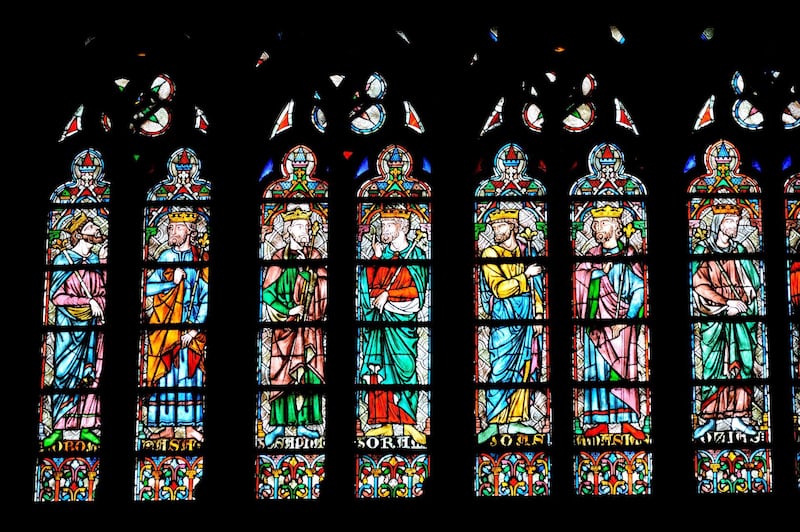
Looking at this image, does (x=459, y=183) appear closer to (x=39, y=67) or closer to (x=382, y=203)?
→ (x=382, y=203)

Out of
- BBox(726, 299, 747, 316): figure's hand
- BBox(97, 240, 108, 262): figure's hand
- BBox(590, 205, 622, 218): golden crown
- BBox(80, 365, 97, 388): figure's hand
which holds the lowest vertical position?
BBox(80, 365, 97, 388): figure's hand

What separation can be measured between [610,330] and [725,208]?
3.97 feet

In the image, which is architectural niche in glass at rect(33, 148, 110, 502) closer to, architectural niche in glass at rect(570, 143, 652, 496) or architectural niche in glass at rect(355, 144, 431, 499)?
architectural niche in glass at rect(355, 144, 431, 499)

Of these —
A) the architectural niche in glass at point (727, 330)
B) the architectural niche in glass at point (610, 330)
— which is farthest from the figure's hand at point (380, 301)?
the architectural niche in glass at point (727, 330)

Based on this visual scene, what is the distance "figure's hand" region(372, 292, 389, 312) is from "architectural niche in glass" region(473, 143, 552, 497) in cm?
62

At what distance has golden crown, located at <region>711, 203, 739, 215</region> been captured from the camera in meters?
11.2

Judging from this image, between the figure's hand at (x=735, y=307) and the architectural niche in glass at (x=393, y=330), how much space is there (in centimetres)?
207

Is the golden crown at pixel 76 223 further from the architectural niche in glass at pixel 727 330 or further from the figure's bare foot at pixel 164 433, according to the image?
the architectural niche in glass at pixel 727 330

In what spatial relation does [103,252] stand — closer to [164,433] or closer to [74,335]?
[74,335]

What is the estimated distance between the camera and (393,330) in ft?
36.1

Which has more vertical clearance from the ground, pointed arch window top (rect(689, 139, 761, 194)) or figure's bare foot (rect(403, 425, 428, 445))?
pointed arch window top (rect(689, 139, 761, 194))

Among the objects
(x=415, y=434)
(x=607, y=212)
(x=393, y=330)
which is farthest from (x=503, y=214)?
(x=415, y=434)

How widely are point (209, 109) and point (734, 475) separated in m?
4.49

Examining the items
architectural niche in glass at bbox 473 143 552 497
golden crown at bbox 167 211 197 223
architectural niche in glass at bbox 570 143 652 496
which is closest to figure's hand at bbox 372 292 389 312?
architectural niche in glass at bbox 473 143 552 497
